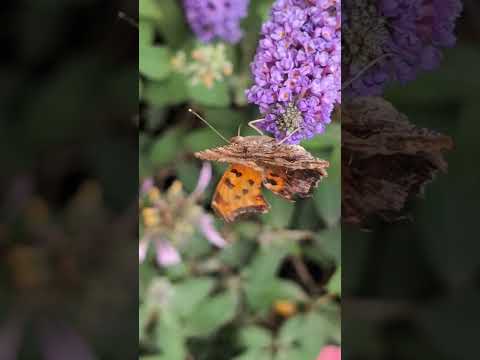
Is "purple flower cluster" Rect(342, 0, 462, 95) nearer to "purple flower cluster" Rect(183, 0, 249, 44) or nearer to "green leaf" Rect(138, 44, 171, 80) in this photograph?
"purple flower cluster" Rect(183, 0, 249, 44)

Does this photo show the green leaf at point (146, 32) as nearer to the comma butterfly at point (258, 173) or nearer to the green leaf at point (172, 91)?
the green leaf at point (172, 91)

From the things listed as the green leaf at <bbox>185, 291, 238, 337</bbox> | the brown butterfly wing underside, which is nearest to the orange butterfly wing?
the brown butterfly wing underside

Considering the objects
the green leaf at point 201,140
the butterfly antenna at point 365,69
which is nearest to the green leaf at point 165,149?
the green leaf at point 201,140

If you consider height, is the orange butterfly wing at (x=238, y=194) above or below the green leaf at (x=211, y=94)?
below

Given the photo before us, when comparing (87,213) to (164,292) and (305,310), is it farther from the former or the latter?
(305,310)

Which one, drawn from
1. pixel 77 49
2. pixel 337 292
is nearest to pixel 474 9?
pixel 337 292

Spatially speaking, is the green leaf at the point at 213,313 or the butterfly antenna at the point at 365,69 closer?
the butterfly antenna at the point at 365,69

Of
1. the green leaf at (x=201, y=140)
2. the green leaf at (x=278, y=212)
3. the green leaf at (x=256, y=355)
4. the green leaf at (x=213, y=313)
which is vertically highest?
the green leaf at (x=201, y=140)
